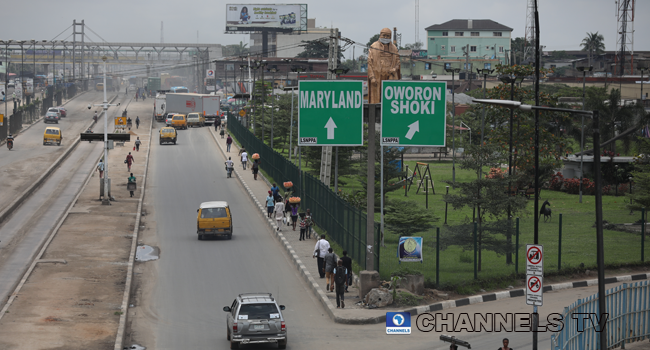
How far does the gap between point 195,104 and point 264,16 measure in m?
88.7

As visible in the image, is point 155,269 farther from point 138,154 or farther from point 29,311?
point 138,154

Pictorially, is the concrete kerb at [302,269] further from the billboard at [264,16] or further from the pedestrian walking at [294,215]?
the billboard at [264,16]

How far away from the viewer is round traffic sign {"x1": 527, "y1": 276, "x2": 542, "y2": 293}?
49.1 ft

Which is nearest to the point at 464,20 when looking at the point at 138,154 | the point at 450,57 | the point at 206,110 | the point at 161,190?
the point at 450,57

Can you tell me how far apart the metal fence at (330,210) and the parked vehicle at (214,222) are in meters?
4.33

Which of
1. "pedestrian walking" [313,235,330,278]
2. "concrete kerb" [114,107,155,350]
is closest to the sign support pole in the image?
"pedestrian walking" [313,235,330,278]

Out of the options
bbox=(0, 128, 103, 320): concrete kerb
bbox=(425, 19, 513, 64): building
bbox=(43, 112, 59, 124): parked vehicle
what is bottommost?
bbox=(0, 128, 103, 320): concrete kerb

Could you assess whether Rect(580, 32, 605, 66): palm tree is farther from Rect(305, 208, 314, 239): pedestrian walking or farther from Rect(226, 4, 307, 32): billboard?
Rect(305, 208, 314, 239): pedestrian walking

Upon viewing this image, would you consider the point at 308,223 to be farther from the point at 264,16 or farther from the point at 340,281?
the point at 264,16

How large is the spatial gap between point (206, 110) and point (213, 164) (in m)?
33.8

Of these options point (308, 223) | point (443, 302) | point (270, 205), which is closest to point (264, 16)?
point (270, 205)

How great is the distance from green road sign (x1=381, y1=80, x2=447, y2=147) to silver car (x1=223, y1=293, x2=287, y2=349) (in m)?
6.85

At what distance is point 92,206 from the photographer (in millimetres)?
42375

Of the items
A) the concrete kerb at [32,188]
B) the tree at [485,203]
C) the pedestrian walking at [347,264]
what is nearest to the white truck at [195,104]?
the concrete kerb at [32,188]
